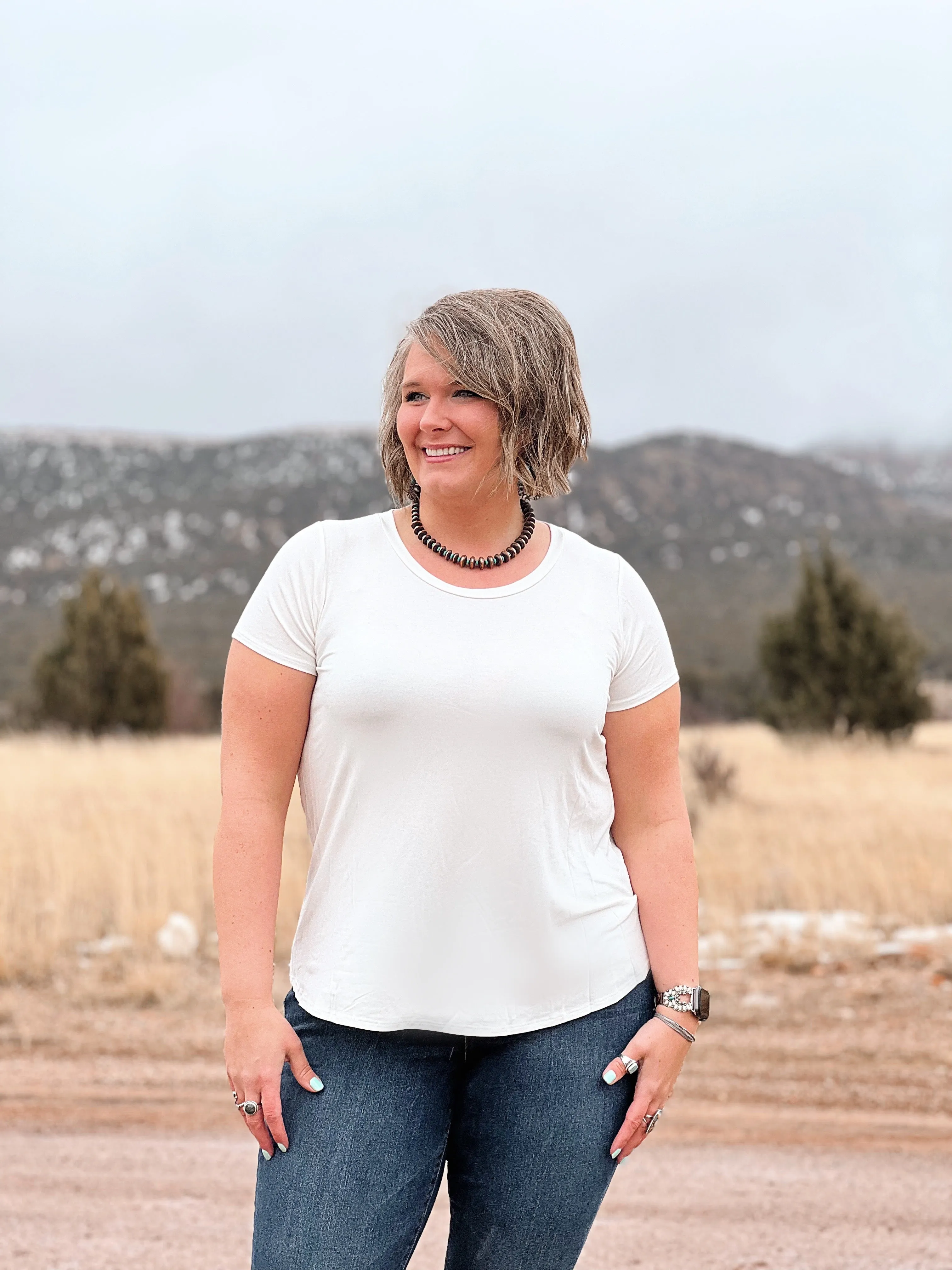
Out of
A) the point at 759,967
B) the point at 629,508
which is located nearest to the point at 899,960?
the point at 759,967

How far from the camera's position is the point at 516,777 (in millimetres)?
1565

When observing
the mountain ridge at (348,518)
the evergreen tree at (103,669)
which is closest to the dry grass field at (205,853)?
the evergreen tree at (103,669)

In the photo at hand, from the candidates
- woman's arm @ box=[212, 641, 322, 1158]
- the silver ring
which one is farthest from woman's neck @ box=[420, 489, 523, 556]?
the silver ring

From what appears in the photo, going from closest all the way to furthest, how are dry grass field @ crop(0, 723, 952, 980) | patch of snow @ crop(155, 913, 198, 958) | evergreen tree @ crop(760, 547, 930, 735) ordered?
1. patch of snow @ crop(155, 913, 198, 958)
2. dry grass field @ crop(0, 723, 952, 980)
3. evergreen tree @ crop(760, 547, 930, 735)

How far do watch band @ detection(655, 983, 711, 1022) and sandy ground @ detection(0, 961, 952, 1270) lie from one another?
5.71 ft

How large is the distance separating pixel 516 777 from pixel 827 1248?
238 cm

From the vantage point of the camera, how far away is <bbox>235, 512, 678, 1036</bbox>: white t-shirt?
5.06 ft

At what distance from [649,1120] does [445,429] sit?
3.49 feet

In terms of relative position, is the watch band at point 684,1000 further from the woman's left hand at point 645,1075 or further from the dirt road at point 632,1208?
the dirt road at point 632,1208

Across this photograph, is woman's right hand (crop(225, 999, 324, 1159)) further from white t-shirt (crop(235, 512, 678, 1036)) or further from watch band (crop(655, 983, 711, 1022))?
watch band (crop(655, 983, 711, 1022))

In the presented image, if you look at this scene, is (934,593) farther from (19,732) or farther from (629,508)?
(19,732)

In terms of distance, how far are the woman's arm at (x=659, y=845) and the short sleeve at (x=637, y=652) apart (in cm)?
2

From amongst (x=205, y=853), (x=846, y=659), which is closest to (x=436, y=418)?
(x=205, y=853)

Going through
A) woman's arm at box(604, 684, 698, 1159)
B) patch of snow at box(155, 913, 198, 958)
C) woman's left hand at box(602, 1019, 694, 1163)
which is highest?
woman's arm at box(604, 684, 698, 1159)
